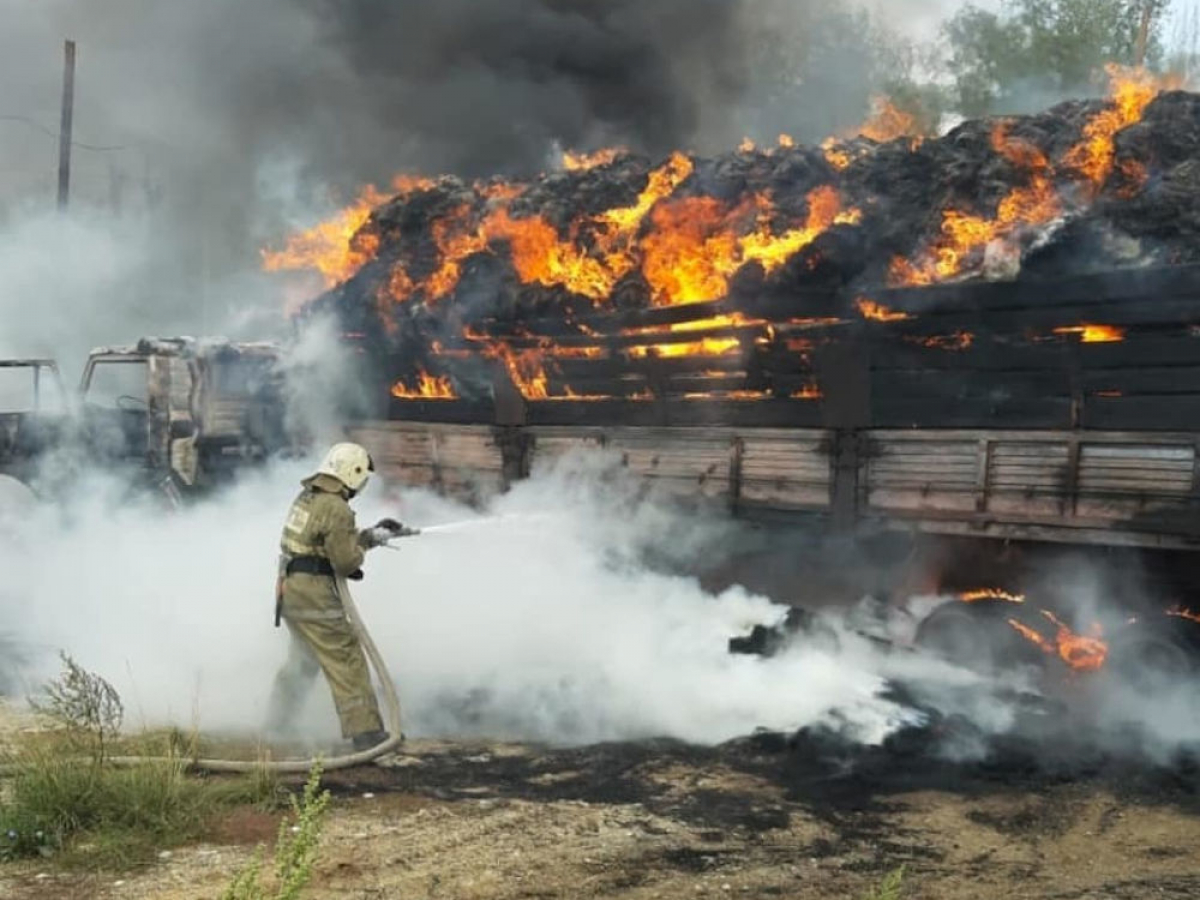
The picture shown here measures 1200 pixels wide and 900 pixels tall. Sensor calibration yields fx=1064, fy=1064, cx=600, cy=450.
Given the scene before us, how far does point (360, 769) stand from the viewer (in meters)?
5.54

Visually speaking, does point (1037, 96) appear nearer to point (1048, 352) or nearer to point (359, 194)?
point (359, 194)

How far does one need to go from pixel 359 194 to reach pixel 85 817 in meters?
11.4

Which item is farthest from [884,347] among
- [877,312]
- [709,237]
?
[709,237]

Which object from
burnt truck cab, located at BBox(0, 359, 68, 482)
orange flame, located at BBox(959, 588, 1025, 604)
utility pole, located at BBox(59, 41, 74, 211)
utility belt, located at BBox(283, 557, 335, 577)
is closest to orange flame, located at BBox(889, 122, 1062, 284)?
orange flame, located at BBox(959, 588, 1025, 604)

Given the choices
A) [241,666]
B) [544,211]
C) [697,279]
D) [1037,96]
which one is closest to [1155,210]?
[697,279]

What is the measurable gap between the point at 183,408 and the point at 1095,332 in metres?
8.86

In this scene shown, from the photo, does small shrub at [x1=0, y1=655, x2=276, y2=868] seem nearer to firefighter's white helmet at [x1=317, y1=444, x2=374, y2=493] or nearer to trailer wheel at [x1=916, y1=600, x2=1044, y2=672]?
firefighter's white helmet at [x1=317, y1=444, x2=374, y2=493]

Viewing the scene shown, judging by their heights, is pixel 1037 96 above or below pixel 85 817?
above

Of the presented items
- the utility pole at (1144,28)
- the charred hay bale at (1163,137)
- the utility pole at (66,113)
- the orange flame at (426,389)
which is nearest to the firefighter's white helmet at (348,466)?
the orange flame at (426,389)

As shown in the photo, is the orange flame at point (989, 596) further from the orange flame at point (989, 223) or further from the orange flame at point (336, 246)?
the orange flame at point (336, 246)

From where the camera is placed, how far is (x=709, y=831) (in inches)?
182

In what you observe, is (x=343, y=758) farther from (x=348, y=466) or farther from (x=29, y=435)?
(x=29, y=435)

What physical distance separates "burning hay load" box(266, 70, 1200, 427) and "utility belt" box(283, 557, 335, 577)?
10.9ft

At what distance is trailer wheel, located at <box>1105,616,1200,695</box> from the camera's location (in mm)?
6266
